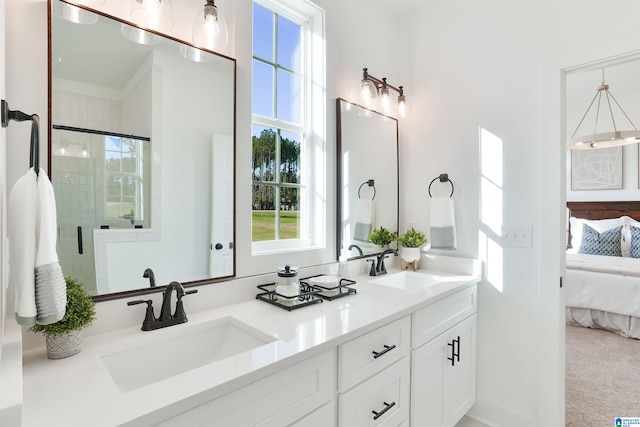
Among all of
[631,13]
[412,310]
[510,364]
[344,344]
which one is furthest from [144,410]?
[631,13]

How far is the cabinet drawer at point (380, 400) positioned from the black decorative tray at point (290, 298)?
401mm

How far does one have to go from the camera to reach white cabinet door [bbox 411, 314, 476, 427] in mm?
1537

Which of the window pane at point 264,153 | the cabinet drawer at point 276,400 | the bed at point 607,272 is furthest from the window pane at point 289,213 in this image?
the bed at point 607,272

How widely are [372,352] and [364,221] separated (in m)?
1.08

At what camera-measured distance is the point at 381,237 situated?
91.5 inches

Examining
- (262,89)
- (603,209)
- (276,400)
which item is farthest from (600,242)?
(276,400)

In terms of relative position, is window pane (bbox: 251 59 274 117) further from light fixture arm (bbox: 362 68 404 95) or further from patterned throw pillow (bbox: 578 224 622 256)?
patterned throw pillow (bbox: 578 224 622 256)

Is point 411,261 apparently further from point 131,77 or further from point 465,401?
point 131,77

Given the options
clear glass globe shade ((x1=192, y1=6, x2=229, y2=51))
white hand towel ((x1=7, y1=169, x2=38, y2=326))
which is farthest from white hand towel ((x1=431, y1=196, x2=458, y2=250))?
white hand towel ((x1=7, y1=169, x2=38, y2=326))

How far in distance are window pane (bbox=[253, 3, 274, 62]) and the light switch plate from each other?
5.78ft

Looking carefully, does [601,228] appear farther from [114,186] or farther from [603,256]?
[114,186]

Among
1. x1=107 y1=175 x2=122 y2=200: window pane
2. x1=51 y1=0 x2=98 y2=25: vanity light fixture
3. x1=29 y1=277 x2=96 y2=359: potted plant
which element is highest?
x1=51 y1=0 x2=98 y2=25: vanity light fixture

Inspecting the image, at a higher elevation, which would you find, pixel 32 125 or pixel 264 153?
pixel 264 153

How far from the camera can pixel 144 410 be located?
71 cm
